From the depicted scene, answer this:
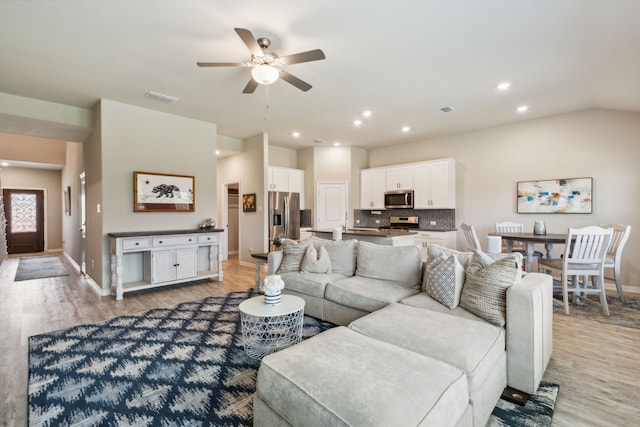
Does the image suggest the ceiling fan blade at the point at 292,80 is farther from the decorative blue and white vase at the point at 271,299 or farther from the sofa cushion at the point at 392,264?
the decorative blue and white vase at the point at 271,299

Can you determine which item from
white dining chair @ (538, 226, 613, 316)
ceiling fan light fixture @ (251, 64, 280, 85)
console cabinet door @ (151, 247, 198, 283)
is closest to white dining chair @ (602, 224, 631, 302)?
white dining chair @ (538, 226, 613, 316)

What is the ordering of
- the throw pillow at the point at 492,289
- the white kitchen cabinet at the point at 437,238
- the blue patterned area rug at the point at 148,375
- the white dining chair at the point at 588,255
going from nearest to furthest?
the blue patterned area rug at the point at 148,375, the throw pillow at the point at 492,289, the white dining chair at the point at 588,255, the white kitchen cabinet at the point at 437,238

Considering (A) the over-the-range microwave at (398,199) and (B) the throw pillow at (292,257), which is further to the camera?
(A) the over-the-range microwave at (398,199)

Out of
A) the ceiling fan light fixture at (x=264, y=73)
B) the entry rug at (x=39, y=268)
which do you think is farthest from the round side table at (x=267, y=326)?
the entry rug at (x=39, y=268)

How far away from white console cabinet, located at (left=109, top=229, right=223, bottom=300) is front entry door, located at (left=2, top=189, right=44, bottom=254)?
292 inches

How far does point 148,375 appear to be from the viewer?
2.27 metres

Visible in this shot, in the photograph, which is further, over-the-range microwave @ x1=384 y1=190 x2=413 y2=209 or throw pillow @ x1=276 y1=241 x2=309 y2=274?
over-the-range microwave @ x1=384 y1=190 x2=413 y2=209

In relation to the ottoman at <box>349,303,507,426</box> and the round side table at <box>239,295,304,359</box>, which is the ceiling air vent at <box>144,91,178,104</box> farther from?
the ottoman at <box>349,303,507,426</box>

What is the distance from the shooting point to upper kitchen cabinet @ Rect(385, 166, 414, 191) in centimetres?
672

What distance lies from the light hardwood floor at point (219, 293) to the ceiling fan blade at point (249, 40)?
2918 millimetres

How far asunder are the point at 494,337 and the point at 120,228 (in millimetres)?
4945

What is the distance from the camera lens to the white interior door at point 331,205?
7.43 meters

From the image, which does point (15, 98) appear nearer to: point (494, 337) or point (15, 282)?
point (15, 282)

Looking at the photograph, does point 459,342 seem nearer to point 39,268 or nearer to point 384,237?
point 384,237
